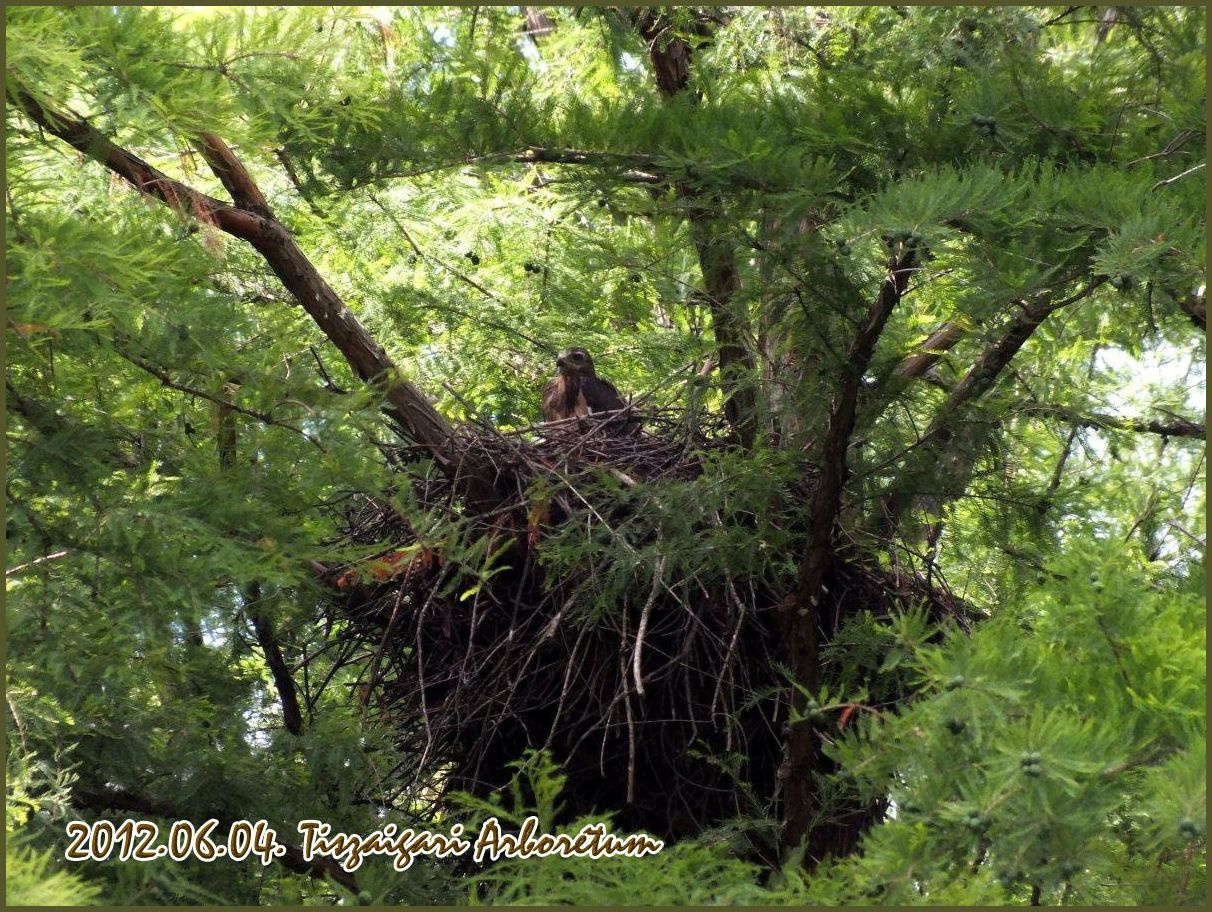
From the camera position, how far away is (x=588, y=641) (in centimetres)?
509

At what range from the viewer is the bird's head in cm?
721

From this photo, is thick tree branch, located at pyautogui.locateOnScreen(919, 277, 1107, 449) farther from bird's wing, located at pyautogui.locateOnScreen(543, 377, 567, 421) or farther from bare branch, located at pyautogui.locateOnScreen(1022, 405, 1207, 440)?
bird's wing, located at pyautogui.locateOnScreen(543, 377, 567, 421)

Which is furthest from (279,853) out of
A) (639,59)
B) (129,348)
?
(639,59)

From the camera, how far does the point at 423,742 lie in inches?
208

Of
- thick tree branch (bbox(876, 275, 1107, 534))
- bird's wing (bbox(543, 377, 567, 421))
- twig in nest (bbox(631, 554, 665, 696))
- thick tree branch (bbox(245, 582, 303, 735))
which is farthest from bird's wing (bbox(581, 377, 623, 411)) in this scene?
twig in nest (bbox(631, 554, 665, 696))

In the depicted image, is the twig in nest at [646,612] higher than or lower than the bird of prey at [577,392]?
lower

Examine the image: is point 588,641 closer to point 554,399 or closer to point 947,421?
point 947,421

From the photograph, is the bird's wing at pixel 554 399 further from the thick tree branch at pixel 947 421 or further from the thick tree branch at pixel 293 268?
the thick tree branch at pixel 947 421

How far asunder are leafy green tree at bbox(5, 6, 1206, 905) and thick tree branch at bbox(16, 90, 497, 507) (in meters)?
0.01

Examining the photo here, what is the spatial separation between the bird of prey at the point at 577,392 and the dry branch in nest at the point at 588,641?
1875mm

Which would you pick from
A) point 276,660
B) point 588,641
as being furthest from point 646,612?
point 276,660

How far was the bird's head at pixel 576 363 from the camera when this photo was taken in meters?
7.21

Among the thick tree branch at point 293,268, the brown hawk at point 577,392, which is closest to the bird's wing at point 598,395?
the brown hawk at point 577,392

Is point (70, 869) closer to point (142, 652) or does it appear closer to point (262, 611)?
point (142, 652)
